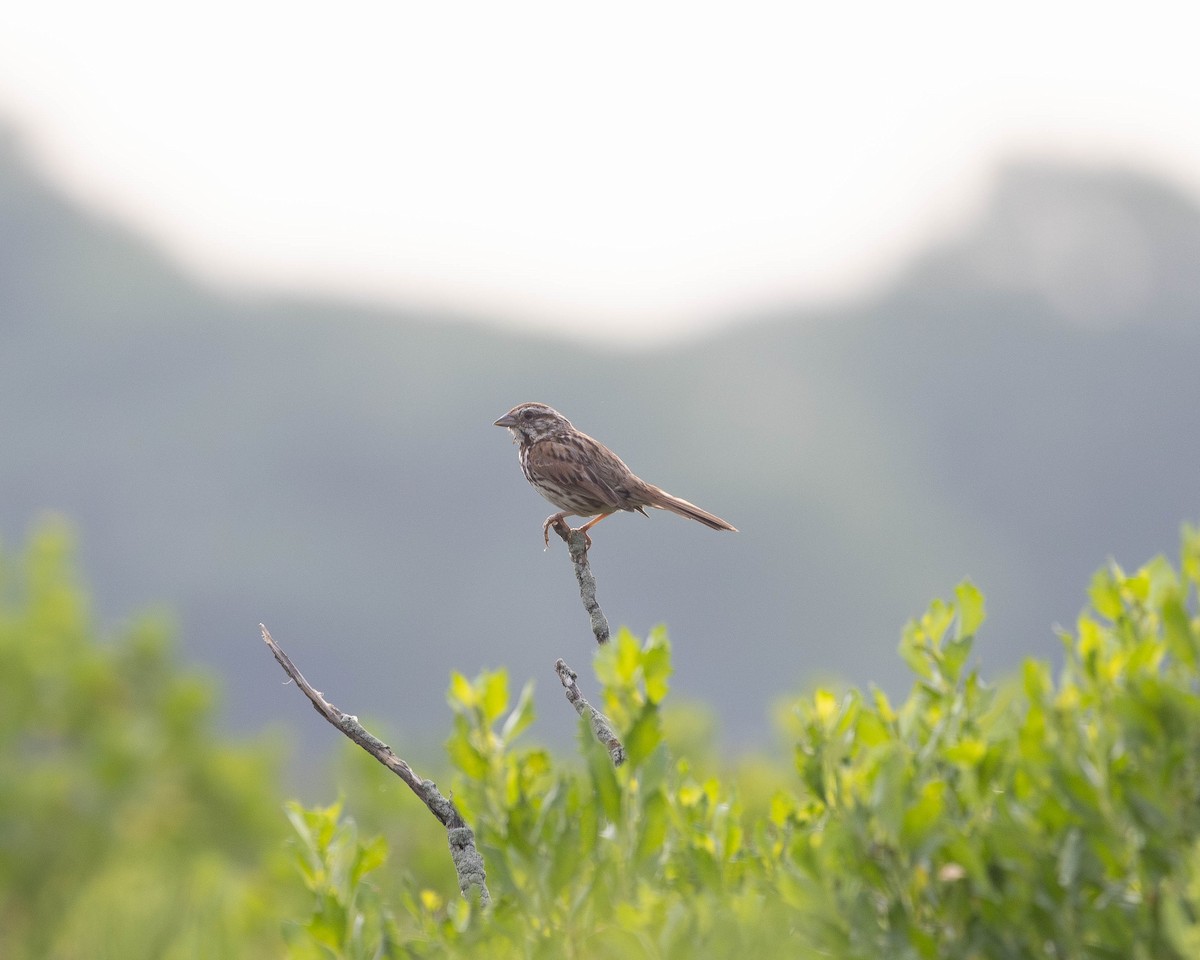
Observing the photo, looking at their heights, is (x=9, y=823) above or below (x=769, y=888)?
below

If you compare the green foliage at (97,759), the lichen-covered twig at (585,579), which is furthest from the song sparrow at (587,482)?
the green foliage at (97,759)

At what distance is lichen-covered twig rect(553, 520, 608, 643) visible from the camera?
4.27 metres

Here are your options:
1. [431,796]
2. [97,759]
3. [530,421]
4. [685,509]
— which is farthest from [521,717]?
[97,759]

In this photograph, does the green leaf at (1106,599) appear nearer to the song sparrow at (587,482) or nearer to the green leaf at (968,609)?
the green leaf at (968,609)

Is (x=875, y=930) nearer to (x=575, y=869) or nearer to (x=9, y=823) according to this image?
(x=575, y=869)

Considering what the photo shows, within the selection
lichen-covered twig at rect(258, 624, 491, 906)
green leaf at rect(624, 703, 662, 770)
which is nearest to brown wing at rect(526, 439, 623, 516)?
lichen-covered twig at rect(258, 624, 491, 906)

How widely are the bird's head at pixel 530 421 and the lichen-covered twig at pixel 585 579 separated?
18.3 ft

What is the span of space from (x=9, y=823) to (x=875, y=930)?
22.1 meters

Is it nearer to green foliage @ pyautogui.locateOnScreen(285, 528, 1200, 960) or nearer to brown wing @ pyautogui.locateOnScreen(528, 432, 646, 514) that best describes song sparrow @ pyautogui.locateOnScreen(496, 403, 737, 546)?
brown wing @ pyautogui.locateOnScreen(528, 432, 646, 514)

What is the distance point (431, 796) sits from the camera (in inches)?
132

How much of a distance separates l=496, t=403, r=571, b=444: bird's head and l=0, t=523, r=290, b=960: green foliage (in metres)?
9.66

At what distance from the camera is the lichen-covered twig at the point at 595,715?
3.53 m

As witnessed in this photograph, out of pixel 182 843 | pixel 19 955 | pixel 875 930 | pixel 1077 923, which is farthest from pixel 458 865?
pixel 182 843

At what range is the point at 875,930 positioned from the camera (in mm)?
2322
